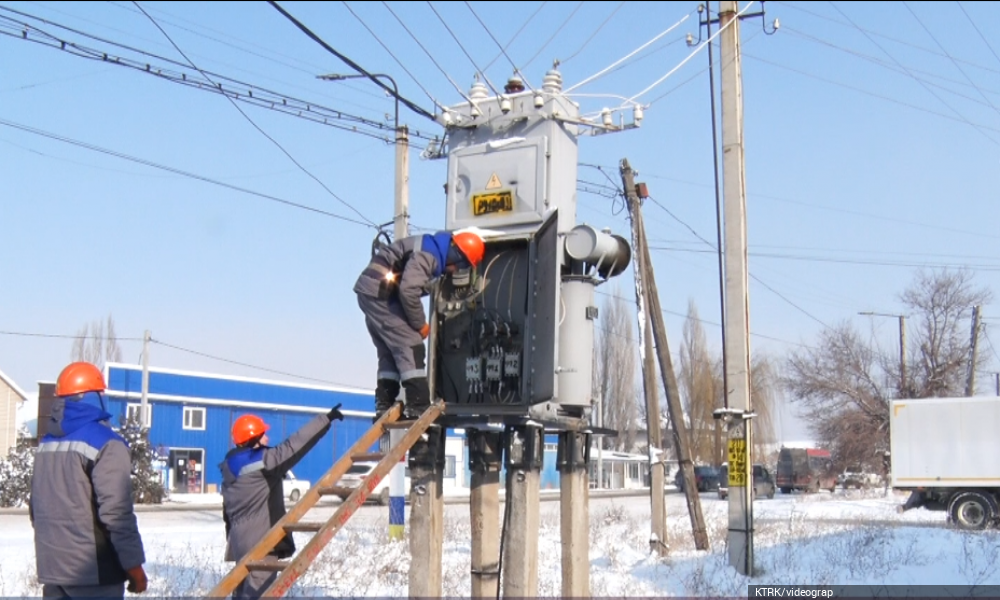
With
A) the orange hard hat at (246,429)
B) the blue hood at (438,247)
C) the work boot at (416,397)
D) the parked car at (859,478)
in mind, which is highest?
the blue hood at (438,247)

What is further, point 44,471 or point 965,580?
point 965,580

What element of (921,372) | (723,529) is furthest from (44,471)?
(921,372)

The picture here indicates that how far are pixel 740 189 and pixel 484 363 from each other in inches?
214

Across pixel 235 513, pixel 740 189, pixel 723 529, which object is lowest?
pixel 723 529

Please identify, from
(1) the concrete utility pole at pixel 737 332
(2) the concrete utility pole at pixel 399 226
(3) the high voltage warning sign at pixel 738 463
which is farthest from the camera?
(2) the concrete utility pole at pixel 399 226

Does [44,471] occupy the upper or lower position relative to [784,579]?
upper

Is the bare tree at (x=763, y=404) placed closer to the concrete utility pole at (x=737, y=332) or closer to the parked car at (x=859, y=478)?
the parked car at (x=859, y=478)

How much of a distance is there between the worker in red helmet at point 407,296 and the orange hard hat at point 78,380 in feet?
6.84

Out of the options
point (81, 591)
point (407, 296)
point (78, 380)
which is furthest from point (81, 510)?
point (407, 296)

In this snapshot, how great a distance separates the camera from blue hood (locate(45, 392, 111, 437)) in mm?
6414

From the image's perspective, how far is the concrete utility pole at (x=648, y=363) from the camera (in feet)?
51.4

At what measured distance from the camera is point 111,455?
6336 mm

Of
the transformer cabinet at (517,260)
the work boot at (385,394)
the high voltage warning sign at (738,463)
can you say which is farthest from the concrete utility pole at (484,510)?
the high voltage warning sign at (738,463)

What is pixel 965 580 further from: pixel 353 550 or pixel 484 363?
pixel 353 550
